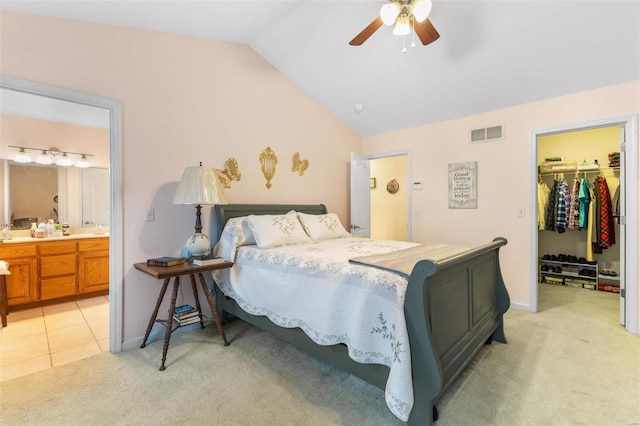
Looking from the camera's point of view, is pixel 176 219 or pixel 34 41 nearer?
pixel 34 41

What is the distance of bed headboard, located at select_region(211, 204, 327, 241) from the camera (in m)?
3.11

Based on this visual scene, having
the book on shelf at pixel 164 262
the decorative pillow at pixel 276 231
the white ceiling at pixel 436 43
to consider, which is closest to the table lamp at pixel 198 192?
the book on shelf at pixel 164 262

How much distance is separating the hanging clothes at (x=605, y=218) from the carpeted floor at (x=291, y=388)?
2148mm

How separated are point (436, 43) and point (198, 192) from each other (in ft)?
8.87

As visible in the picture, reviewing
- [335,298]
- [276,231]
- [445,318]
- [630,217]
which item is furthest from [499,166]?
[335,298]

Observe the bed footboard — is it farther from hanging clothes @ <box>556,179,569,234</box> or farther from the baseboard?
hanging clothes @ <box>556,179,569,234</box>

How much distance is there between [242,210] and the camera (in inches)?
130

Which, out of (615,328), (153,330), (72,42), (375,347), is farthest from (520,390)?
(72,42)

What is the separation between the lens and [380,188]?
6316mm

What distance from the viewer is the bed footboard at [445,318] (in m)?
1.50

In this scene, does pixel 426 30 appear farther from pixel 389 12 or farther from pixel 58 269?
pixel 58 269

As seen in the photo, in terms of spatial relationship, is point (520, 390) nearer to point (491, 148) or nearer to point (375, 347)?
point (375, 347)

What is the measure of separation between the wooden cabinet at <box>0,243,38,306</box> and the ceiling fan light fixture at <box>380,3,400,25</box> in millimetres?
4518

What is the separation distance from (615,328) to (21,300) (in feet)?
21.4
